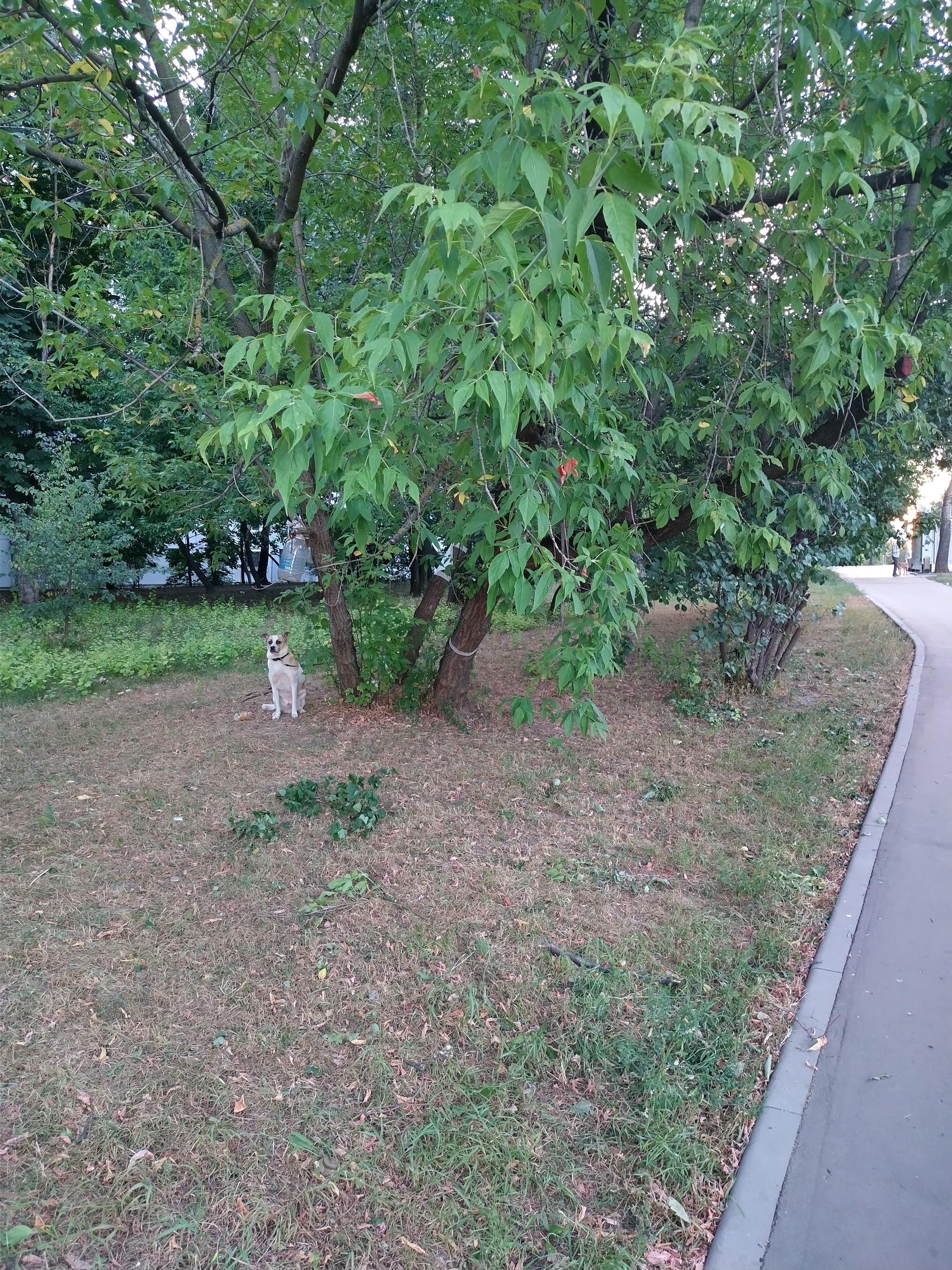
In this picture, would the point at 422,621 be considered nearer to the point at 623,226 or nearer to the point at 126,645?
the point at 126,645

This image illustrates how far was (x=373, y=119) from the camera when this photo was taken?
20.4ft

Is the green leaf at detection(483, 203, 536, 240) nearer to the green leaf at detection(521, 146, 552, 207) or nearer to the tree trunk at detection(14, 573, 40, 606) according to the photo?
the green leaf at detection(521, 146, 552, 207)

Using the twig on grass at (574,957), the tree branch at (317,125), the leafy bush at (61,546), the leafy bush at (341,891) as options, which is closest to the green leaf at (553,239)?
the twig on grass at (574,957)

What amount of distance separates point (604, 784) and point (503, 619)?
4635 millimetres

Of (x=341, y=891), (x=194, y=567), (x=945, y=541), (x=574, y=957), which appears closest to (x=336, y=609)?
(x=341, y=891)

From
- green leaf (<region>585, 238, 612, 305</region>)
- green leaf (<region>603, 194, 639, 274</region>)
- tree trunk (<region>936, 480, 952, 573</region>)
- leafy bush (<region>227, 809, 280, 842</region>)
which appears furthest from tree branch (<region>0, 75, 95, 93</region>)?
tree trunk (<region>936, 480, 952, 573</region>)

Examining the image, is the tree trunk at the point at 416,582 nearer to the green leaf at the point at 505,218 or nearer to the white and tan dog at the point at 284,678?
the white and tan dog at the point at 284,678

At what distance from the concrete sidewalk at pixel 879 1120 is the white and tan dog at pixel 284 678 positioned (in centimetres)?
483

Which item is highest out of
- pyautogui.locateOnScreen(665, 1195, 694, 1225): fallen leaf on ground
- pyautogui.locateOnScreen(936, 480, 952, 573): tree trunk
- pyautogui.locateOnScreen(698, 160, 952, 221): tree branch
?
pyautogui.locateOnScreen(698, 160, 952, 221): tree branch

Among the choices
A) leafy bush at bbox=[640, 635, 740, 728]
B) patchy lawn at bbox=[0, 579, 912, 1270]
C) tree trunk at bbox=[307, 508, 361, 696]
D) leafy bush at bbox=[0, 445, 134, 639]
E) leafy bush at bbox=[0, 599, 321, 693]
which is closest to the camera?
patchy lawn at bbox=[0, 579, 912, 1270]

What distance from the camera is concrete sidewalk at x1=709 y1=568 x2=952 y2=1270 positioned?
223 cm

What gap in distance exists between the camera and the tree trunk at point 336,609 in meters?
6.47

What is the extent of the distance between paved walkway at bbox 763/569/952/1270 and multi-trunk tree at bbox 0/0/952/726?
1.71 metres

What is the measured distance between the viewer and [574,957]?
3.45m
